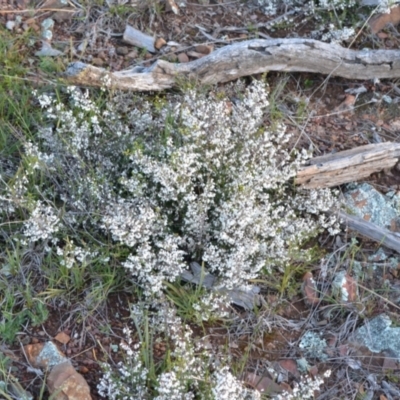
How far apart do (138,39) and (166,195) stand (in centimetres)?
155

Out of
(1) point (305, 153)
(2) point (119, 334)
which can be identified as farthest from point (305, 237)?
(2) point (119, 334)

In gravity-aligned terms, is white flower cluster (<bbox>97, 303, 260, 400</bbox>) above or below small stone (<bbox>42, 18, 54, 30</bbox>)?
below

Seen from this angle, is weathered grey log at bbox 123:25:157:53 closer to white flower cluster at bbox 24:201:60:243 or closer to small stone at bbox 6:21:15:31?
small stone at bbox 6:21:15:31

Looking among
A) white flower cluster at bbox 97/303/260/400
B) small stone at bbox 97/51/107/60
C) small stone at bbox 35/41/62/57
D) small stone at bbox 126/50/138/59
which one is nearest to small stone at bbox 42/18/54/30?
small stone at bbox 35/41/62/57

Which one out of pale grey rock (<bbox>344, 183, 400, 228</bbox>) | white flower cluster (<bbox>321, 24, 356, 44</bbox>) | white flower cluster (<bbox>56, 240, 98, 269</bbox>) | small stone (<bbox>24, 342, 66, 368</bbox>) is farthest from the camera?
white flower cluster (<bbox>321, 24, 356, 44</bbox>)

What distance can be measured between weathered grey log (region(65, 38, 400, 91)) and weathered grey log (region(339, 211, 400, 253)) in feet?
3.70

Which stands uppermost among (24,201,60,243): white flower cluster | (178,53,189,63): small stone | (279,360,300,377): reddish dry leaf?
(178,53,189,63): small stone

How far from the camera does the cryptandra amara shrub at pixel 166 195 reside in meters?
3.28

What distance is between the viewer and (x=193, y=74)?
4188mm

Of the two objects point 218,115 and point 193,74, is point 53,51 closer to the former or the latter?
point 193,74

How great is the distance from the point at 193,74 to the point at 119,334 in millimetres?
1733

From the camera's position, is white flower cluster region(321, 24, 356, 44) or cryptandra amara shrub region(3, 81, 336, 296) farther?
white flower cluster region(321, 24, 356, 44)

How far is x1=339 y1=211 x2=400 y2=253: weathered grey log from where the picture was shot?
12.2 ft

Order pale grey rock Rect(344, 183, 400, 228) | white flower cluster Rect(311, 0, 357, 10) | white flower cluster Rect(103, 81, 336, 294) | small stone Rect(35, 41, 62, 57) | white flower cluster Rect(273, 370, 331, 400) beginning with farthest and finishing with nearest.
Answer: white flower cluster Rect(311, 0, 357, 10)
small stone Rect(35, 41, 62, 57)
pale grey rock Rect(344, 183, 400, 228)
white flower cluster Rect(103, 81, 336, 294)
white flower cluster Rect(273, 370, 331, 400)
